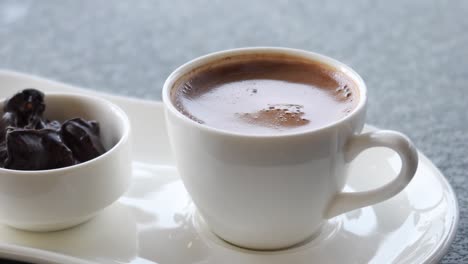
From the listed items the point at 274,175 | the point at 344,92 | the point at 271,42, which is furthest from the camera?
the point at 271,42

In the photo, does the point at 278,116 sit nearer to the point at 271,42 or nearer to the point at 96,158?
the point at 96,158

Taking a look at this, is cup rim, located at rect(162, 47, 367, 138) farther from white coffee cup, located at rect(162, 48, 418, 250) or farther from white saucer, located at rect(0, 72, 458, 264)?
white saucer, located at rect(0, 72, 458, 264)

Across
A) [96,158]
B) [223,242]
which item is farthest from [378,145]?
[96,158]

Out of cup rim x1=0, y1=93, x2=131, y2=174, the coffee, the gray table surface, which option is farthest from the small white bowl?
the gray table surface

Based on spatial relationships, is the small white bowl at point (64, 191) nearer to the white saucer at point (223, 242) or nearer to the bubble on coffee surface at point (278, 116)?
the white saucer at point (223, 242)

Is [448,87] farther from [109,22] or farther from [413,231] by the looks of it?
[109,22]

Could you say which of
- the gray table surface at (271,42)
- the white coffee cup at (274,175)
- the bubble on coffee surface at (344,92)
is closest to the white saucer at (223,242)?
the white coffee cup at (274,175)
